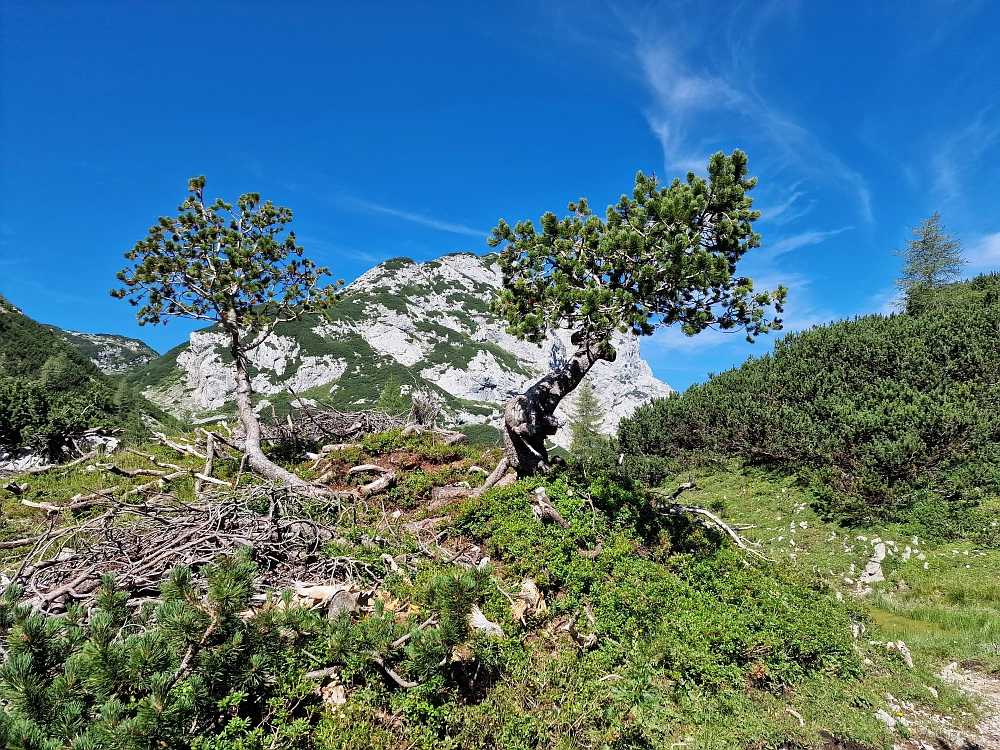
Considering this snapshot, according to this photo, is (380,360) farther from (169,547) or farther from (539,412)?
(169,547)

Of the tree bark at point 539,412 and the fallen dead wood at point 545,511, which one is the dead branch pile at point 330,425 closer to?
the tree bark at point 539,412

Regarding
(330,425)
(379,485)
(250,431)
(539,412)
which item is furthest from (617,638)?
(330,425)

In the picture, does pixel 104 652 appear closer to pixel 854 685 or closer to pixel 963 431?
pixel 854 685

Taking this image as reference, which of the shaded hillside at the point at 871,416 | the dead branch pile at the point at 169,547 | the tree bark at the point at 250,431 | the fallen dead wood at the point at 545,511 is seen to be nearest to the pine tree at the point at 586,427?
the shaded hillside at the point at 871,416

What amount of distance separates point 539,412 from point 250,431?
7959 mm

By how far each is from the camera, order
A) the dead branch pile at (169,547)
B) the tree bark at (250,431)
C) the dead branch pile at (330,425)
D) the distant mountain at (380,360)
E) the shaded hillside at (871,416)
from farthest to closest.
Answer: the distant mountain at (380,360)
the dead branch pile at (330,425)
the shaded hillside at (871,416)
the tree bark at (250,431)
the dead branch pile at (169,547)

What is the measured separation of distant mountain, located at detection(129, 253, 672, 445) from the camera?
125062mm

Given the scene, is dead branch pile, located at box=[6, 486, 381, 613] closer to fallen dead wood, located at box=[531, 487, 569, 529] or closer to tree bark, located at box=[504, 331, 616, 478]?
fallen dead wood, located at box=[531, 487, 569, 529]

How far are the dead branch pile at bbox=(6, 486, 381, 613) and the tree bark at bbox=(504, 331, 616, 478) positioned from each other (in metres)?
4.55

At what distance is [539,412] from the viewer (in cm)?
1049

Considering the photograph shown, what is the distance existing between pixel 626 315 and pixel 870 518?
36.7ft

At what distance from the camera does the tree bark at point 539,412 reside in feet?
32.4

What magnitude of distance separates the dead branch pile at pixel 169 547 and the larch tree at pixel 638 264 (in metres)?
5.00

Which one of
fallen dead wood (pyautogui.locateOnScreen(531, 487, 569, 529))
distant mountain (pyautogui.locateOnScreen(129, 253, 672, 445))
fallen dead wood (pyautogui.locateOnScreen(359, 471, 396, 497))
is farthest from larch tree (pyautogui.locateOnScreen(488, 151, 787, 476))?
distant mountain (pyautogui.locateOnScreen(129, 253, 672, 445))
